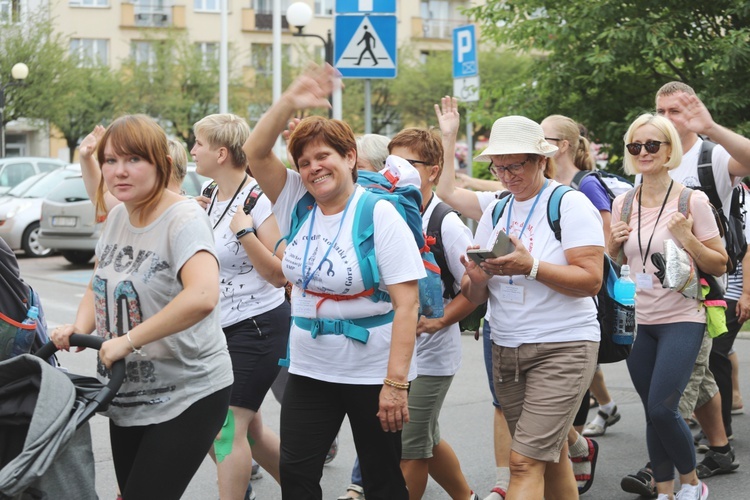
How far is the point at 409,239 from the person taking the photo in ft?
13.3

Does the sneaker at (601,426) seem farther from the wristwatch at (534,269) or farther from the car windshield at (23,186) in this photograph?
the car windshield at (23,186)

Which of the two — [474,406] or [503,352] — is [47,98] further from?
[503,352]

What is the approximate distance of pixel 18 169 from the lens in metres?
23.2

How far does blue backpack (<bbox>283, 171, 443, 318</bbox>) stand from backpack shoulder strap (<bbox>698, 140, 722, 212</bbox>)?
177cm

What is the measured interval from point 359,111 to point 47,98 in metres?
16.4

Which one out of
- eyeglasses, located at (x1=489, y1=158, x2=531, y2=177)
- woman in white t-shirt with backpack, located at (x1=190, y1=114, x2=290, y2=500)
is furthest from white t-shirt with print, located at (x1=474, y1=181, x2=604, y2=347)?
woman in white t-shirt with backpack, located at (x1=190, y1=114, x2=290, y2=500)

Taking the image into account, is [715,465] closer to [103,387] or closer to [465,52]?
[103,387]

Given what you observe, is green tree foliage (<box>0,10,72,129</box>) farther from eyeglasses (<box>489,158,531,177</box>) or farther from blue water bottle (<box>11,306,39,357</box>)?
blue water bottle (<box>11,306,39,357</box>)

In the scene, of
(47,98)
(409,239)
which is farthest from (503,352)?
(47,98)

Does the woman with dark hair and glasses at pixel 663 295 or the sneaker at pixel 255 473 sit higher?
the woman with dark hair and glasses at pixel 663 295

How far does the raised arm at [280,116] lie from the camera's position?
400 cm

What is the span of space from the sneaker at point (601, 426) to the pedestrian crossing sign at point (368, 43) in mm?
3923

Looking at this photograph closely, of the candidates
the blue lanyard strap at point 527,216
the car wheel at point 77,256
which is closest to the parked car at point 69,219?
the car wheel at point 77,256

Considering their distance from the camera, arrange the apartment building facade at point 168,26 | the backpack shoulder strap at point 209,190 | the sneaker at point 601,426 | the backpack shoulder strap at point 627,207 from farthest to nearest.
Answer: the apartment building facade at point 168,26 → the sneaker at point 601,426 → the backpack shoulder strap at point 209,190 → the backpack shoulder strap at point 627,207
